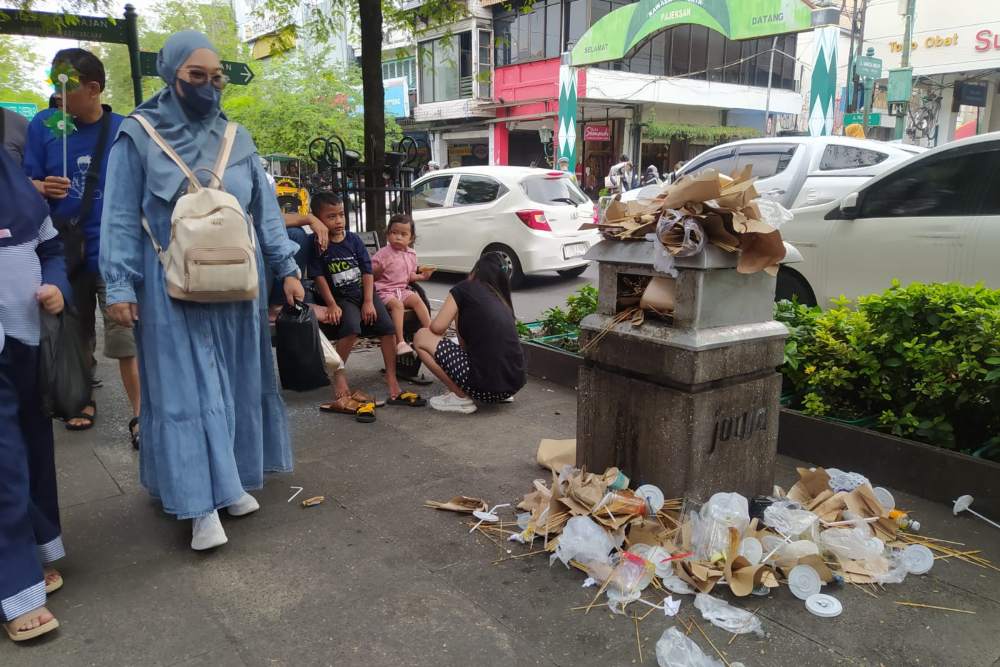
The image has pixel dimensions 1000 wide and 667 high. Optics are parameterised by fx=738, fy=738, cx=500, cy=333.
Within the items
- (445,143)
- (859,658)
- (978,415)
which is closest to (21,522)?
(859,658)

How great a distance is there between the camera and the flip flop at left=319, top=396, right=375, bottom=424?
4777 mm

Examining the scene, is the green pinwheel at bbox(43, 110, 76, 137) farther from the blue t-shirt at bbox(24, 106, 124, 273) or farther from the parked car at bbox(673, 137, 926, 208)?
the parked car at bbox(673, 137, 926, 208)

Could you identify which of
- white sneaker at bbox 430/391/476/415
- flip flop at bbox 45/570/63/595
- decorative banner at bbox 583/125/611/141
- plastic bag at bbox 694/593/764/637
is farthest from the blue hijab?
decorative banner at bbox 583/125/611/141

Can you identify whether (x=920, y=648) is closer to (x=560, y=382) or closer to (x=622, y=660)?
(x=622, y=660)

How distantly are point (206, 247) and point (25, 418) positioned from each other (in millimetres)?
887

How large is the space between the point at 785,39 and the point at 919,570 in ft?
111

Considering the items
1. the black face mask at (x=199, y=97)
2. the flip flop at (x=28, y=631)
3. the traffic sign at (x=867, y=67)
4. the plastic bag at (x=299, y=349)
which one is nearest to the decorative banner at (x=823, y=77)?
the traffic sign at (x=867, y=67)

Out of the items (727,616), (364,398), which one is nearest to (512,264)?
(364,398)

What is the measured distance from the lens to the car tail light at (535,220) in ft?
32.5

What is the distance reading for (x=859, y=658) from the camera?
7.77 ft

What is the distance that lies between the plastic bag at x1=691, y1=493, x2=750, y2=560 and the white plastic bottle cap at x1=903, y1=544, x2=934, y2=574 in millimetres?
609

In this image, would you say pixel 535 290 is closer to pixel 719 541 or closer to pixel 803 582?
pixel 719 541

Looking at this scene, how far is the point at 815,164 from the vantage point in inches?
330

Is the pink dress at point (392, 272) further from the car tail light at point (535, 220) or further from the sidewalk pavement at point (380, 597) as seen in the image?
the car tail light at point (535, 220)
